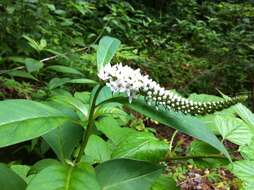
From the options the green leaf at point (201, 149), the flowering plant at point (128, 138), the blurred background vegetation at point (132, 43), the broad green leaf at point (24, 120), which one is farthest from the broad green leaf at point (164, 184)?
the blurred background vegetation at point (132, 43)

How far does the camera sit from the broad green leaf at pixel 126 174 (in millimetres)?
1068

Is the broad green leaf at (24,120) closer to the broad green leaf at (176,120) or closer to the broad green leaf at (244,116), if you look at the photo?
the broad green leaf at (176,120)

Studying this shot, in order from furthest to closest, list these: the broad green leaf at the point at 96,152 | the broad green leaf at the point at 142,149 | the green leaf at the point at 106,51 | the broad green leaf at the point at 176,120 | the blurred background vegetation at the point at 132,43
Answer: the blurred background vegetation at the point at 132,43 < the broad green leaf at the point at 96,152 < the green leaf at the point at 106,51 < the broad green leaf at the point at 142,149 < the broad green leaf at the point at 176,120

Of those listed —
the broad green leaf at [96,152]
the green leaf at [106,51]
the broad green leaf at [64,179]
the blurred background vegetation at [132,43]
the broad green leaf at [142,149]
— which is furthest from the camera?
the blurred background vegetation at [132,43]

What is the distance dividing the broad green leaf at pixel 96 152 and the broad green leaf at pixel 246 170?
0.47m

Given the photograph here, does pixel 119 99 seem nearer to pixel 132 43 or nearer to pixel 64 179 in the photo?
pixel 64 179

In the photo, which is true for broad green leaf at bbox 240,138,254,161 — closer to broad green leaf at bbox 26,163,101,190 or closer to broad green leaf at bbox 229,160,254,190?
broad green leaf at bbox 229,160,254,190

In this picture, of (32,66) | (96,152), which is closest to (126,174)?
(96,152)

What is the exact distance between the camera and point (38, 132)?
100cm

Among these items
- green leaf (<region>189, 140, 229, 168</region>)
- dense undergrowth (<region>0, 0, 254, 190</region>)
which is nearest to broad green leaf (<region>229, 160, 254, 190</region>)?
dense undergrowth (<region>0, 0, 254, 190</region>)

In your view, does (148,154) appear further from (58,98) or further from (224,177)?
(224,177)

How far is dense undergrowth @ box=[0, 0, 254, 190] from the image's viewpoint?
3.50 feet

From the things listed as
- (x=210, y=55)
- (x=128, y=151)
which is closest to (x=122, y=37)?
(x=210, y=55)

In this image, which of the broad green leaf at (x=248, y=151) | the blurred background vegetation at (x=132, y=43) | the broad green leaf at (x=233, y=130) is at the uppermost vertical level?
the broad green leaf at (x=248, y=151)
